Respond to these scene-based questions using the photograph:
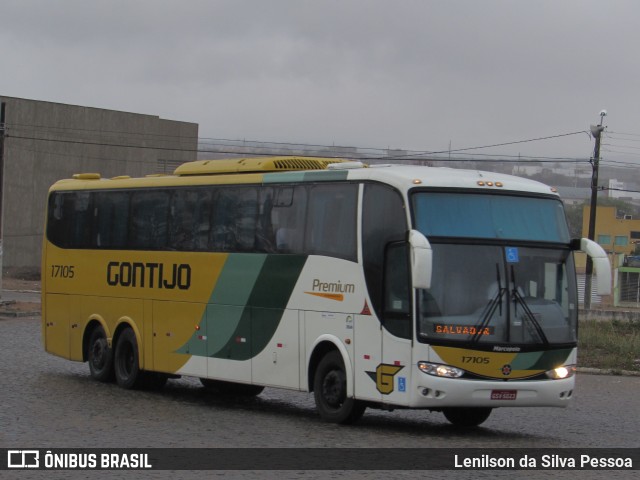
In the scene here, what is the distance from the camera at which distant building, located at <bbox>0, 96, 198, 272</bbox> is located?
240ft

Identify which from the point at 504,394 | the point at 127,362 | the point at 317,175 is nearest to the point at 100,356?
the point at 127,362

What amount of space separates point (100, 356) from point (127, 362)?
2.60 ft

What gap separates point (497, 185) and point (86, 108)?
2568 inches

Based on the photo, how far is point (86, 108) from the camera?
254 ft

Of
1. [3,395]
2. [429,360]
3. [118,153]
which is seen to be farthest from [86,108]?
[429,360]

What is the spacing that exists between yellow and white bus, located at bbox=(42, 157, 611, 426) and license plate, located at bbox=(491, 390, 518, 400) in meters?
0.02

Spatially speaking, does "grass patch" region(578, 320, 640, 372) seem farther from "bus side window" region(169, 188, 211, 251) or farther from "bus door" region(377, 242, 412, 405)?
"bus door" region(377, 242, 412, 405)

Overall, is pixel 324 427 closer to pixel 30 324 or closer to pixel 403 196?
pixel 403 196

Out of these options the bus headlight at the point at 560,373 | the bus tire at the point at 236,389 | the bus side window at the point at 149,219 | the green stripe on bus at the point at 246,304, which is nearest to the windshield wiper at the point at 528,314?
the bus headlight at the point at 560,373

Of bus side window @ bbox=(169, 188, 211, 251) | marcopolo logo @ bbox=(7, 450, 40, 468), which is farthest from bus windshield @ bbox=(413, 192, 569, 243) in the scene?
marcopolo logo @ bbox=(7, 450, 40, 468)

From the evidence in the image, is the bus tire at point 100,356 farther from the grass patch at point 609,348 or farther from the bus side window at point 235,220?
the grass patch at point 609,348

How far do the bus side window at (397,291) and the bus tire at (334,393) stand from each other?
118 centimetres

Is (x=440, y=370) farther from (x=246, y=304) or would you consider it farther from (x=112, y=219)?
(x=112, y=219)

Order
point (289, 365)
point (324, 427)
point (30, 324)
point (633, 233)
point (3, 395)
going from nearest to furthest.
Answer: point (324, 427)
point (289, 365)
point (3, 395)
point (30, 324)
point (633, 233)
